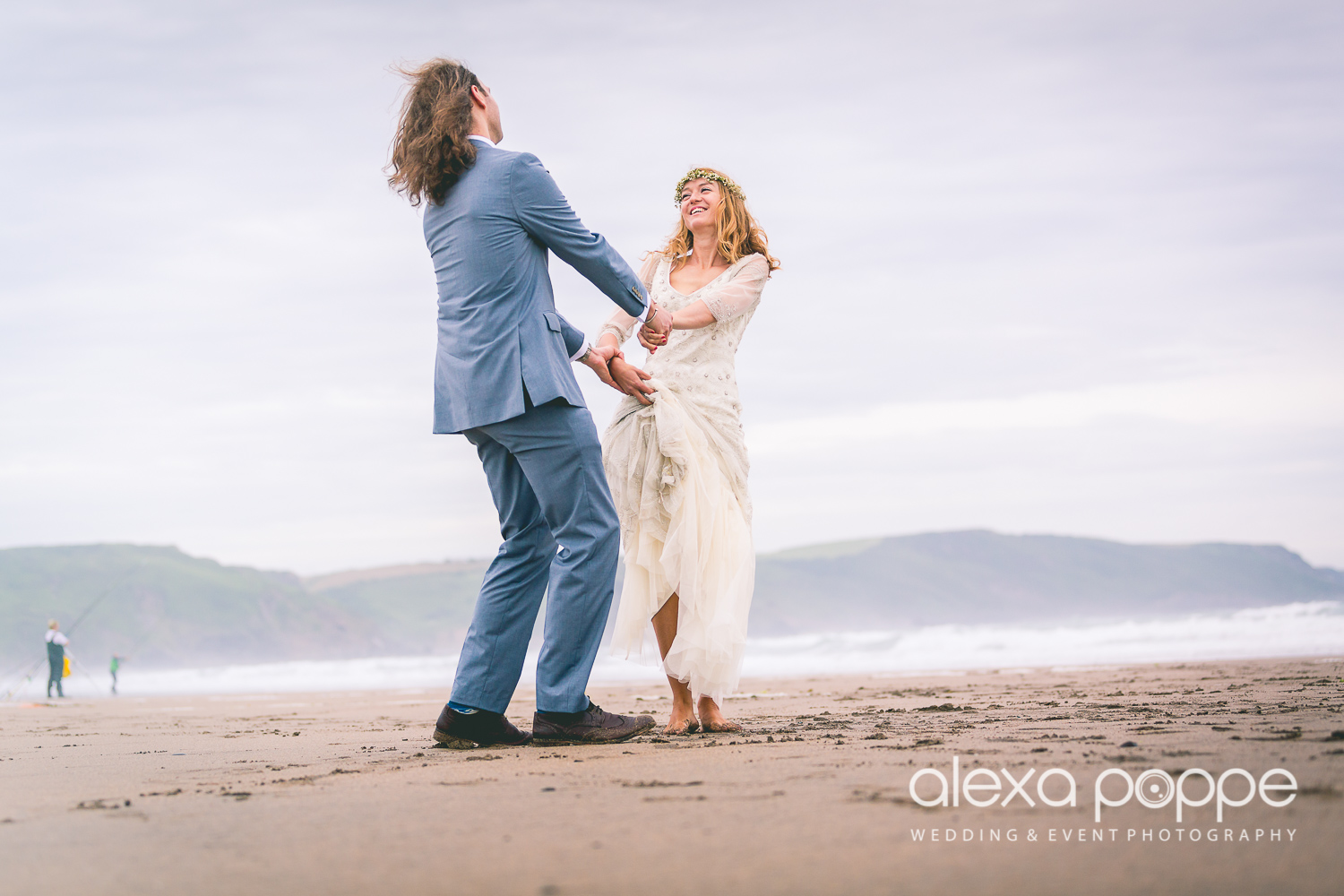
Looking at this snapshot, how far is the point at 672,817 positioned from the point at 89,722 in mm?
5493

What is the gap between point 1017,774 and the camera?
2.04m

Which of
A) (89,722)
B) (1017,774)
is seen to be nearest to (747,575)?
(1017,774)

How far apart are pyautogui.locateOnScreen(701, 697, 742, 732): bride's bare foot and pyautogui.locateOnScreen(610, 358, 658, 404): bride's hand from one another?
1.10 metres

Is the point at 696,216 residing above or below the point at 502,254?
above

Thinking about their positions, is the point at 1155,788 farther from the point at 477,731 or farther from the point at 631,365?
the point at 631,365

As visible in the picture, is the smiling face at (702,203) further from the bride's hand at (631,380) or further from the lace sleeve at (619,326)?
the bride's hand at (631,380)

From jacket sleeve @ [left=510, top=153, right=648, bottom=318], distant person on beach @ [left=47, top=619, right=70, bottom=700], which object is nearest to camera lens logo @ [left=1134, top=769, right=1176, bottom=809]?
jacket sleeve @ [left=510, top=153, right=648, bottom=318]

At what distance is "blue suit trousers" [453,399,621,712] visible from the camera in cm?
311

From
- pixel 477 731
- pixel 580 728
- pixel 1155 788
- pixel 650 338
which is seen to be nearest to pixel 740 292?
pixel 650 338

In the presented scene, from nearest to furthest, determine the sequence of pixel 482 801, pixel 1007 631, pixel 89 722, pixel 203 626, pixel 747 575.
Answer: pixel 482 801, pixel 747 575, pixel 89 722, pixel 1007 631, pixel 203 626

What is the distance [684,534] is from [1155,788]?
1941 mm

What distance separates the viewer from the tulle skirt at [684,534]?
347cm

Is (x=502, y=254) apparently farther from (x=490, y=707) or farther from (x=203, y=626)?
(x=203, y=626)

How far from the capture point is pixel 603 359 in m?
3.58
